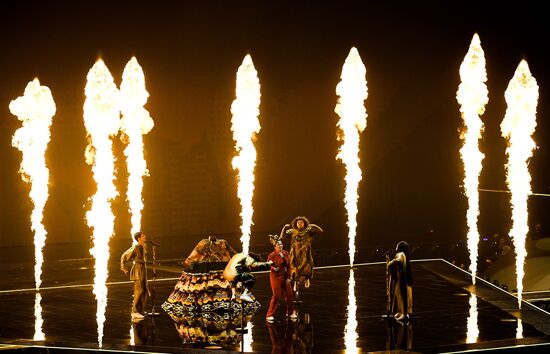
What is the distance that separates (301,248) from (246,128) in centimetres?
1220

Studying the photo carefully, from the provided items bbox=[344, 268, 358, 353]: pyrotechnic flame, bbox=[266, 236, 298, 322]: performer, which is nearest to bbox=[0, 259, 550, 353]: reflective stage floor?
bbox=[344, 268, 358, 353]: pyrotechnic flame

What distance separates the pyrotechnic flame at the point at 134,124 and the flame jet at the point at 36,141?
2289 mm

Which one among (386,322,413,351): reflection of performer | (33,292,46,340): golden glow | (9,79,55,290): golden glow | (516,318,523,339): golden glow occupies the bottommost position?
(33,292,46,340): golden glow

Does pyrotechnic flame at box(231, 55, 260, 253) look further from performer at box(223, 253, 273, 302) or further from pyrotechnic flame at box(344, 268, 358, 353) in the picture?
performer at box(223, 253, 273, 302)

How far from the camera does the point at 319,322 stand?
16.7 m

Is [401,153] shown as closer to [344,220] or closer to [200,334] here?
[344,220]

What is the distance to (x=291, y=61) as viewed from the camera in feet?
103

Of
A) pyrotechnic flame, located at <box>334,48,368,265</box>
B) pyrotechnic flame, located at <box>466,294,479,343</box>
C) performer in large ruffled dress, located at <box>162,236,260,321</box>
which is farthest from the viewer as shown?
pyrotechnic flame, located at <box>334,48,368,265</box>

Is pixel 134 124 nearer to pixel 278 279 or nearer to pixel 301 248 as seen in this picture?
pixel 301 248

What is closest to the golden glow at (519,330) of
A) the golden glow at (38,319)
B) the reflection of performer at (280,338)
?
the reflection of performer at (280,338)

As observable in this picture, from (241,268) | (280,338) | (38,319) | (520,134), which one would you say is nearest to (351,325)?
(280,338)

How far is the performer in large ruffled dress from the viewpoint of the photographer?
17.5m

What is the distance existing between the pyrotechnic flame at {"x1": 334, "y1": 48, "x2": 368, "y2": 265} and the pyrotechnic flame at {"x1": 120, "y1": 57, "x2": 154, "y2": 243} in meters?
6.15

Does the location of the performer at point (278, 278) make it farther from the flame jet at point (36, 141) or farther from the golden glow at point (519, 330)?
the flame jet at point (36, 141)
